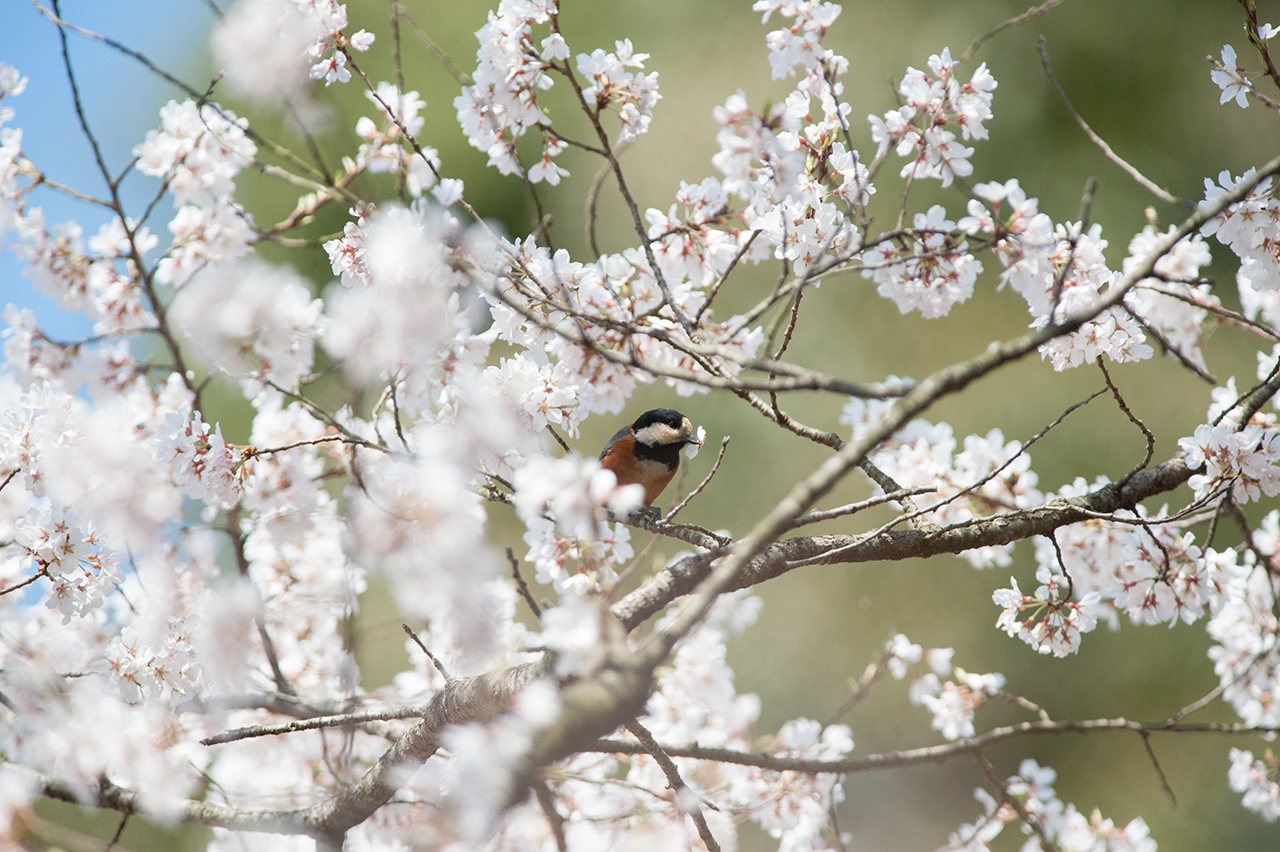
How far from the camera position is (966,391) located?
4211mm

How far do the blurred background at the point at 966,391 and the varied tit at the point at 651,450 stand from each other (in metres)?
1.84

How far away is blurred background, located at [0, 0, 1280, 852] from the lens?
3529 mm

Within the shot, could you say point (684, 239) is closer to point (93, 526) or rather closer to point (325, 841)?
point (93, 526)

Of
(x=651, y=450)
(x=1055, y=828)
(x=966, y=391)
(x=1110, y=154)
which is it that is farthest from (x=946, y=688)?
(x=966, y=391)

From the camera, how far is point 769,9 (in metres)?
1.21

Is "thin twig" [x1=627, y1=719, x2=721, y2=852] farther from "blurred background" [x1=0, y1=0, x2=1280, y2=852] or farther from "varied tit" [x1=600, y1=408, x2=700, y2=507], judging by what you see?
"blurred background" [x1=0, y1=0, x2=1280, y2=852]

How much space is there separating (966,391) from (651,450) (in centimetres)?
269

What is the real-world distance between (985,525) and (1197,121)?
4042 millimetres

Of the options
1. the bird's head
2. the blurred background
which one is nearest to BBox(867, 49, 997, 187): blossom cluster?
the bird's head

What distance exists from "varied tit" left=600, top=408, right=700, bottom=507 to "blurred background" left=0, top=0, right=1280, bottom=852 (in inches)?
72.5

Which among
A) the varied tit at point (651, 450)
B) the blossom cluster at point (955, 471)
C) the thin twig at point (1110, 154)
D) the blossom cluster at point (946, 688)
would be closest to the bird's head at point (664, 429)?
the varied tit at point (651, 450)

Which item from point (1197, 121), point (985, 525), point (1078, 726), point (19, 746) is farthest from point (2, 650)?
point (1197, 121)

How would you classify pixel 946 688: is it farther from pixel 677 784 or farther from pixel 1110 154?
pixel 1110 154

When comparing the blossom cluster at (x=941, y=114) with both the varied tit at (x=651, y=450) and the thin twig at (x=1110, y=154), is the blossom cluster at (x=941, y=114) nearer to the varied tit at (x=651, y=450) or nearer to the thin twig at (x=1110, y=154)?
the thin twig at (x=1110, y=154)
